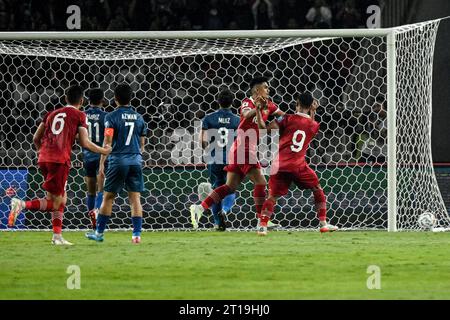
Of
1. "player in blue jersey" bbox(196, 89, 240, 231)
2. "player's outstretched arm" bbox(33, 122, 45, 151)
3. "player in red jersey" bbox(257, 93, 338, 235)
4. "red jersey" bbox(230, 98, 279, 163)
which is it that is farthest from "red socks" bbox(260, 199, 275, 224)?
"player's outstretched arm" bbox(33, 122, 45, 151)

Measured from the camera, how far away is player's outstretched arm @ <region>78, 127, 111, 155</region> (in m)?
10.3

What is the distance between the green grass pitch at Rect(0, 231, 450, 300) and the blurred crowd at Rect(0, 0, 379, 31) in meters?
7.11

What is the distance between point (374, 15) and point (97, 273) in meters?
10.8

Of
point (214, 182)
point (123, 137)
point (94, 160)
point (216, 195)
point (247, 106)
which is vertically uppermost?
point (247, 106)

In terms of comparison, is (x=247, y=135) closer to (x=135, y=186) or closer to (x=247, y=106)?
(x=247, y=106)

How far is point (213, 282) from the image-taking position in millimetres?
8039

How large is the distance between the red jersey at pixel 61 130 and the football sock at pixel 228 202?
2.75m

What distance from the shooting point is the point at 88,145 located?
1047 centimetres

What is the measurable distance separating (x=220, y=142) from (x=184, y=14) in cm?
666

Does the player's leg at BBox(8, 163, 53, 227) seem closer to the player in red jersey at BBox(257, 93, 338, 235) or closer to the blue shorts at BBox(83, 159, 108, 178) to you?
the blue shorts at BBox(83, 159, 108, 178)

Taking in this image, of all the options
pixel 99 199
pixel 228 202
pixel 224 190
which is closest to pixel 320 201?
pixel 224 190

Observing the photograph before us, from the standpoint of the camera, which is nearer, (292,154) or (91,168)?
(292,154)

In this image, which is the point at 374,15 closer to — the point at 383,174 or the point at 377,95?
the point at 377,95

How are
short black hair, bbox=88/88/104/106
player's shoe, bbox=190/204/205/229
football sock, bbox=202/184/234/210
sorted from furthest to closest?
player's shoe, bbox=190/204/205/229 → short black hair, bbox=88/88/104/106 → football sock, bbox=202/184/234/210
